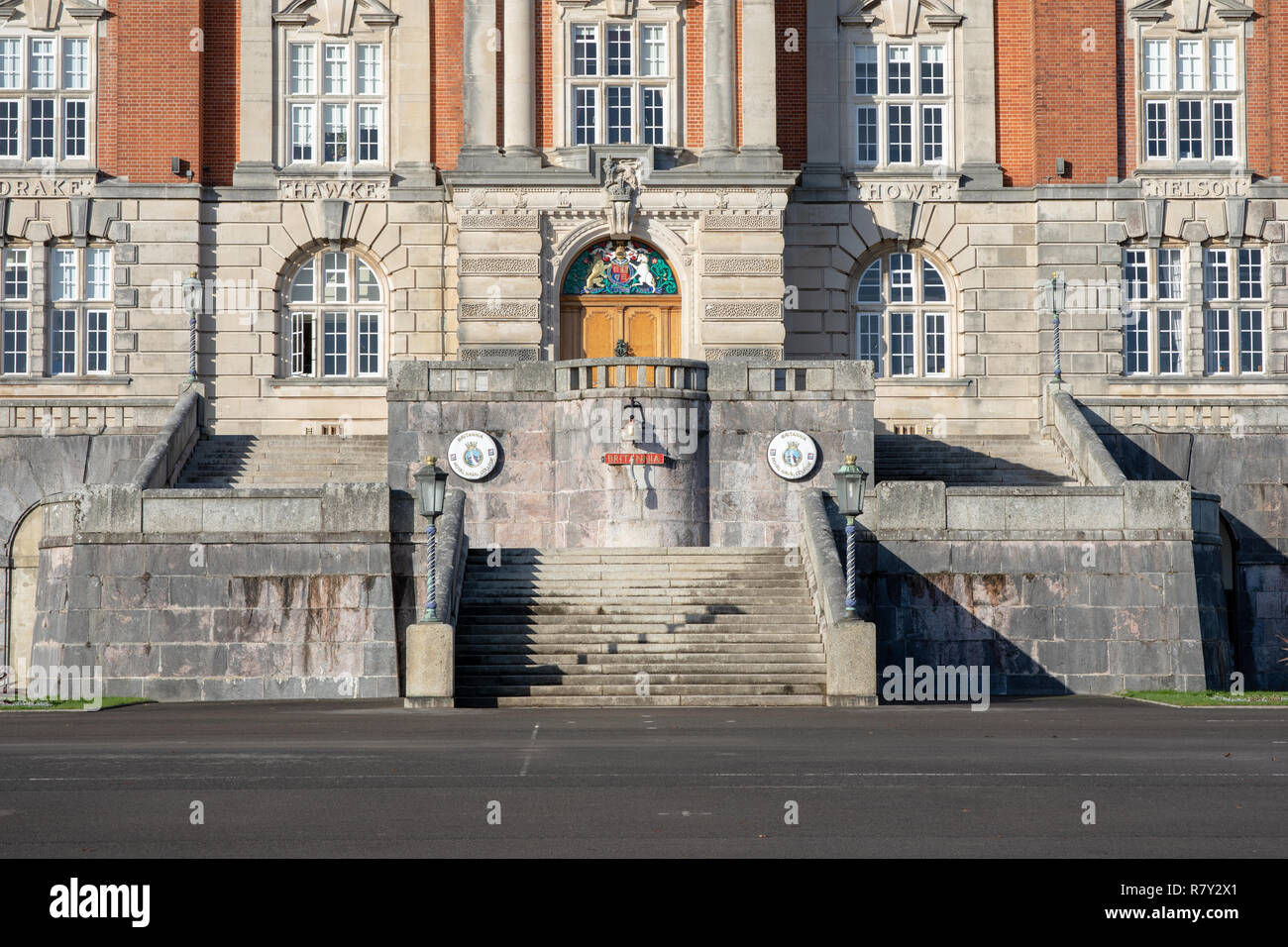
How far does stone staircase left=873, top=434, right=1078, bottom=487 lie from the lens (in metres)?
35.0

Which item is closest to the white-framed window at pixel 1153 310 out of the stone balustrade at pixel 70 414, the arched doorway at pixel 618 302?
the arched doorway at pixel 618 302

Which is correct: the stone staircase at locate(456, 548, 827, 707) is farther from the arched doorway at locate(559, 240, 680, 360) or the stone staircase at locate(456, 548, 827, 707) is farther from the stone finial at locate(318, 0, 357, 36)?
the stone finial at locate(318, 0, 357, 36)

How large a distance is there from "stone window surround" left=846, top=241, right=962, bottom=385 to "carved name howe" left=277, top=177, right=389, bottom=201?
10.6m

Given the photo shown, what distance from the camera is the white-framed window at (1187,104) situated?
40438 millimetres

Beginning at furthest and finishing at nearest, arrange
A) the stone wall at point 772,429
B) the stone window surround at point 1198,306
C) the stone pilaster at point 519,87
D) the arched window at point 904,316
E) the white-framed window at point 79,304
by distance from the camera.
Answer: the arched window at point 904,316 < the stone window surround at point 1198,306 < the white-framed window at point 79,304 < the stone pilaster at point 519,87 < the stone wall at point 772,429

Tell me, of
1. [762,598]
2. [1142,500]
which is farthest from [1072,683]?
[762,598]

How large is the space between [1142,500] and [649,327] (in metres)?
13.5

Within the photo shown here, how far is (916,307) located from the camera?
40281mm

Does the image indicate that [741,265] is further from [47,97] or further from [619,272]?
[47,97]

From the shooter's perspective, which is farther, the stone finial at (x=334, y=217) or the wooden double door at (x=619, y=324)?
the stone finial at (x=334, y=217)

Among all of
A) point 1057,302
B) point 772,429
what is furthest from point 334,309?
point 1057,302

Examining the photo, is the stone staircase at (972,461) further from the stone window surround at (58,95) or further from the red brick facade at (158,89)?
the stone window surround at (58,95)

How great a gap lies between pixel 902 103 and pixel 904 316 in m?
4.80

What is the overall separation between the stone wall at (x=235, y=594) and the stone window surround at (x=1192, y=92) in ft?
70.7
